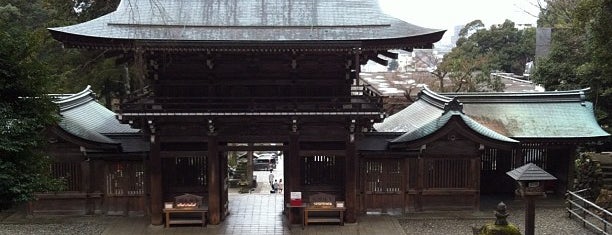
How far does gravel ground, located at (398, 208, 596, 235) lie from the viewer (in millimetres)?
16380

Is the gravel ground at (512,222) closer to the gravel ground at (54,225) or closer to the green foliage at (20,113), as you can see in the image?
the gravel ground at (54,225)

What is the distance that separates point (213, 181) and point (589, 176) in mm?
13148

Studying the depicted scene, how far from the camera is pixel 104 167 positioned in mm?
17938

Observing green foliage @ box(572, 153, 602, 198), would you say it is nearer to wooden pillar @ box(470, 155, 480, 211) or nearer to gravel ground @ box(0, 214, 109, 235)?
wooden pillar @ box(470, 155, 480, 211)

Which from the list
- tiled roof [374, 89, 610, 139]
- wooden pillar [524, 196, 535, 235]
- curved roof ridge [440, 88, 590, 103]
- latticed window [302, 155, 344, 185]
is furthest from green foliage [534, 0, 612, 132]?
latticed window [302, 155, 344, 185]

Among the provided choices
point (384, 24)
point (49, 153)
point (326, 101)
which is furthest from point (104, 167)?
point (384, 24)

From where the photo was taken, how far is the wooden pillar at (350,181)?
55.8 ft

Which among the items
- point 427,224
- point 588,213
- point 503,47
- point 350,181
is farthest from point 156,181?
point 503,47

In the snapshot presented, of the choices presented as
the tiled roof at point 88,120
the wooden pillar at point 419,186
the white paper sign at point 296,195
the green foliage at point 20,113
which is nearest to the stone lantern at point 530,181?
the wooden pillar at point 419,186

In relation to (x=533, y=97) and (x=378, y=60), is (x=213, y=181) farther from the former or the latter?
(x=533, y=97)

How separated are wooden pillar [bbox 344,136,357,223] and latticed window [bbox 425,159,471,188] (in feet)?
9.20

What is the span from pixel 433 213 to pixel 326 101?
546 centimetres

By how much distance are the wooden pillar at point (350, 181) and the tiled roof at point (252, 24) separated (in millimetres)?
3432

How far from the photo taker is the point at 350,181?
17188 mm
